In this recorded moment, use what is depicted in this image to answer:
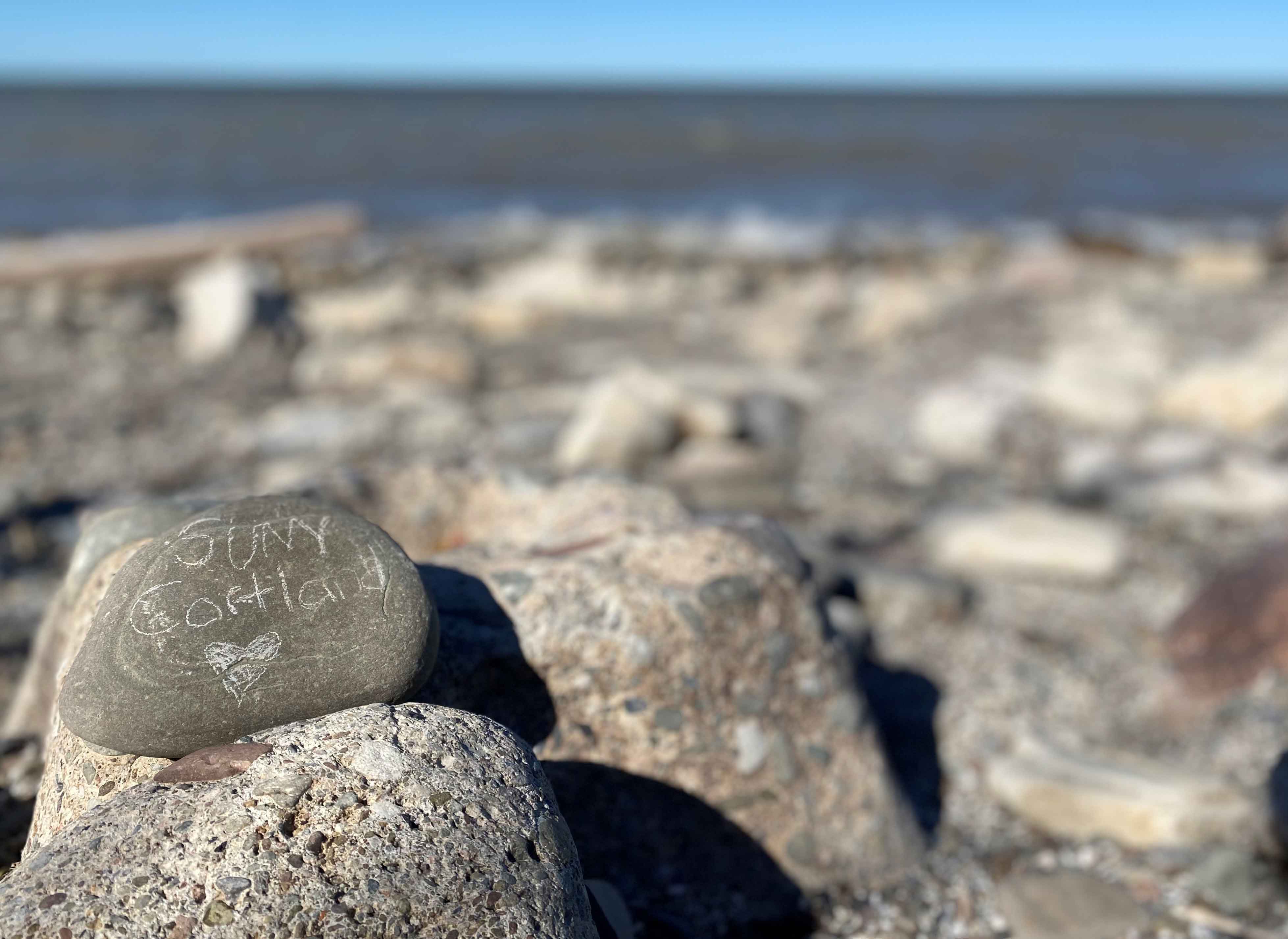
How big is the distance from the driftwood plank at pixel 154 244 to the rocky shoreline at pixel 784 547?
38 centimetres

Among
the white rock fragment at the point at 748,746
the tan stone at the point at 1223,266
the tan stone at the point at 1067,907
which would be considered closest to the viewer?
the white rock fragment at the point at 748,746

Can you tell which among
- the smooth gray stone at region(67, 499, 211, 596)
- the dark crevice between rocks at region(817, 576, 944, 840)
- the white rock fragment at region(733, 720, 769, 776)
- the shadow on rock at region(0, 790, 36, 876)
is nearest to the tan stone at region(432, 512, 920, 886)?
the white rock fragment at region(733, 720, 769, 776)

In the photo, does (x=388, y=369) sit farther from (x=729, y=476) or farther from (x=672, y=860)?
(x=672, y=860)

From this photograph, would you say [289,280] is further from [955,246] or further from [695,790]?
[695,790]

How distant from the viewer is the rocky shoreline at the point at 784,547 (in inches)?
87.2

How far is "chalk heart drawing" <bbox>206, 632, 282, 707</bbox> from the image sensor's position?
1.63 meters

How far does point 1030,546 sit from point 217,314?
18.4ft

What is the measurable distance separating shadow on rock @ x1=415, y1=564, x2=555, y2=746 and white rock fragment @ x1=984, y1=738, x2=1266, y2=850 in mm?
1365

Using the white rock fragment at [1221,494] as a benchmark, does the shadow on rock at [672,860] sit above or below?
above

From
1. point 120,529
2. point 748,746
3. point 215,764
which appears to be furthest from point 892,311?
point 215,764

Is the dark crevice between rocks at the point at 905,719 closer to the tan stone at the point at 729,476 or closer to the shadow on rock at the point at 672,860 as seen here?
the shadow on rock at the point at 672,860

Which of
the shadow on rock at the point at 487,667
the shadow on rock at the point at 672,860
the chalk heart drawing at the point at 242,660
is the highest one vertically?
the chalk heart drawing at the point at 242,660

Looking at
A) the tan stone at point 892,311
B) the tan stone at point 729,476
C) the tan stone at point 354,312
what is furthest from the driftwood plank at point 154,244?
the tan stone at point 729,476

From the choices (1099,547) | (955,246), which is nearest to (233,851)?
(1099,547)
